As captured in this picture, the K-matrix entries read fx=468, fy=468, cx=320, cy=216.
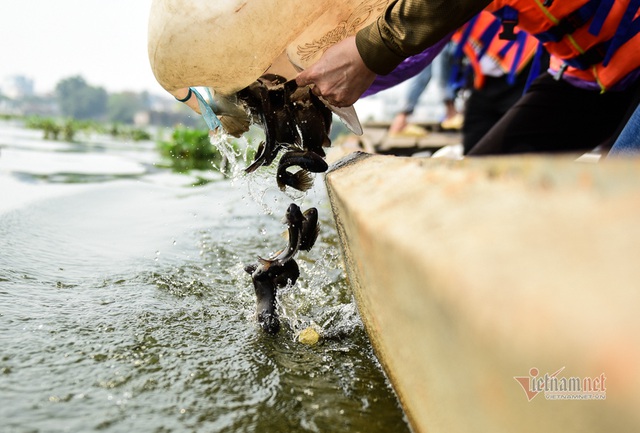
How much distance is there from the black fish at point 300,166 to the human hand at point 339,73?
8.6 inches

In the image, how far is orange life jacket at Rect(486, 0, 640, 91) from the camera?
180 cm

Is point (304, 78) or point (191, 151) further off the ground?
point (304, 78)

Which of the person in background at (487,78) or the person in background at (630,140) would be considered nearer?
the person in background at (630,140)

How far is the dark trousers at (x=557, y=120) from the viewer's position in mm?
2465

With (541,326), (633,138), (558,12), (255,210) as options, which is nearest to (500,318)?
(541,326)

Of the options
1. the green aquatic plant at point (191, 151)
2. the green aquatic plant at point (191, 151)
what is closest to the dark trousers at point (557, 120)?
the green aquatic plant at point (191, 151)

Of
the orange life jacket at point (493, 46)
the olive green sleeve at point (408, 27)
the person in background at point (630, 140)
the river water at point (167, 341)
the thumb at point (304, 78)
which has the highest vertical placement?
the orange life jacket at point (493, 46)

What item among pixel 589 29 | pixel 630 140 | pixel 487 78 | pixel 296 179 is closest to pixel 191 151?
pixel 487 78

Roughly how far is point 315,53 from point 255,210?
2365mm

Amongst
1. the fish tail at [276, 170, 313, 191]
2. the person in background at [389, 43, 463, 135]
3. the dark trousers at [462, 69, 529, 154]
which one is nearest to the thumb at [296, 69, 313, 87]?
the fish tail at [276, 170, 313, 191]

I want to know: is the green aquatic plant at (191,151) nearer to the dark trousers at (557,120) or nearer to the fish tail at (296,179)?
the dark trousers at (557,120)

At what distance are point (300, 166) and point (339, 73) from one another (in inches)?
13.8

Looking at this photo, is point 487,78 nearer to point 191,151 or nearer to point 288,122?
point 288,122

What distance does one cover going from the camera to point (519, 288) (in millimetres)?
564
